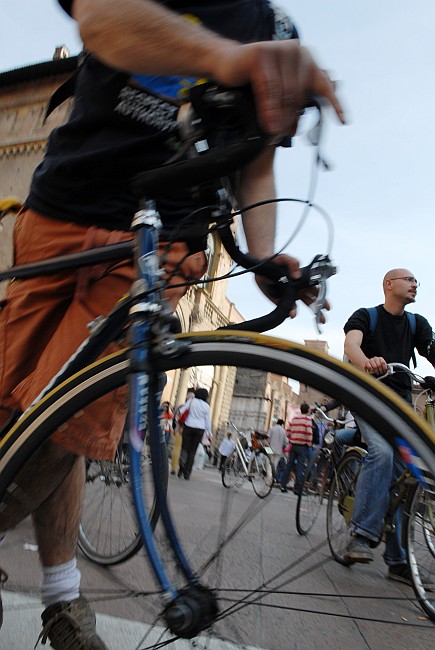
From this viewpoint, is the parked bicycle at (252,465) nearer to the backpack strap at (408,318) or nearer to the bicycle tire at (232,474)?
the bicycle tire at (232,474)

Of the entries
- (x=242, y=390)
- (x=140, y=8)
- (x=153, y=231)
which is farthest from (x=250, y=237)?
(x=140, y=8)

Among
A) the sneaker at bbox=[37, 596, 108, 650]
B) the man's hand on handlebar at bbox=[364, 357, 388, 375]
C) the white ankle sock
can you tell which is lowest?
the sneaker at bbox=[37, 596, 108, 650]

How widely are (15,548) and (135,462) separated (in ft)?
1.72

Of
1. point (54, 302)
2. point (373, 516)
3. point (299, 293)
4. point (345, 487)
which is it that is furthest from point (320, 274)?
point (345, 487)

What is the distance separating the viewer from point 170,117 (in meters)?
1.29

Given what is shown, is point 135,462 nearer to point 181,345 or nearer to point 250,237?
point 181,345

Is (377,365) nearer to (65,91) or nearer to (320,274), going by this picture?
(320,274)

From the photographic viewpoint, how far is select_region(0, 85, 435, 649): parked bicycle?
910 mm

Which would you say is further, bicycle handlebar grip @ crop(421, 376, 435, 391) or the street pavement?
bicycle handlebar grip @ crop(421, 376, 435, 391)

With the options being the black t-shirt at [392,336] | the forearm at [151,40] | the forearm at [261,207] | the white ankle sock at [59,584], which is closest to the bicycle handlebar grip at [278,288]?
the forearm at [261,207]

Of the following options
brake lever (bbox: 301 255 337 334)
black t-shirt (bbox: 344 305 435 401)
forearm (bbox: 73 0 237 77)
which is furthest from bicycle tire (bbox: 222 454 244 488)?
black t-shirt (bbox: 344 305 435 401)

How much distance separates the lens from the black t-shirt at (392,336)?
11.2 feet

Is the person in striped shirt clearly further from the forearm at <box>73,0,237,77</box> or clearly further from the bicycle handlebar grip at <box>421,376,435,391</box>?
the bicycle handlebar grip at <box>421,376,435,391</box>

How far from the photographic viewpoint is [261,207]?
1.39 metres
